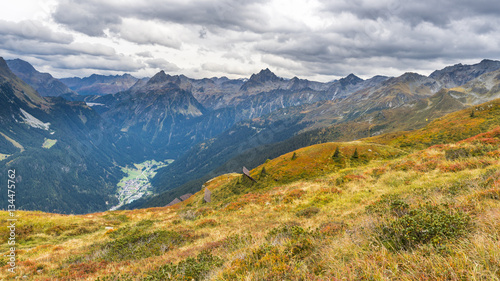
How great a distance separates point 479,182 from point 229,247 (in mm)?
12642

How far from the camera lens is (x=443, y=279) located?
146 inches

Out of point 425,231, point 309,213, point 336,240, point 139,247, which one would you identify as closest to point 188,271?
point 336,240

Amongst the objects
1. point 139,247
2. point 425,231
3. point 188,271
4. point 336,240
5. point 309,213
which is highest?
point 425,231

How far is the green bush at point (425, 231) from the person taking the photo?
530cm

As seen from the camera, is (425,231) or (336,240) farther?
(336,240)

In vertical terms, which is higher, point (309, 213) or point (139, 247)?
point (309, 213)

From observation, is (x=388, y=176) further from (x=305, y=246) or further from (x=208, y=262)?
(x=208, y=262)

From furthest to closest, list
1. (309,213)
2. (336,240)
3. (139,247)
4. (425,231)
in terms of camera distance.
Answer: (309,213)
(139,247)
(336,240)
(425,231)

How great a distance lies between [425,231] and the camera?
17.9 ft

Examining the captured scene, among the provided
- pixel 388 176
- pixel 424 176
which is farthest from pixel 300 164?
pixel 424 176

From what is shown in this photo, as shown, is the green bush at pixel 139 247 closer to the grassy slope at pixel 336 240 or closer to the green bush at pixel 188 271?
the grassy slope at pixel 336 240

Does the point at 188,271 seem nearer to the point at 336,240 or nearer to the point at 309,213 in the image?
the point at 336,240

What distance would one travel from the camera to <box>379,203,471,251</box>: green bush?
5305mm

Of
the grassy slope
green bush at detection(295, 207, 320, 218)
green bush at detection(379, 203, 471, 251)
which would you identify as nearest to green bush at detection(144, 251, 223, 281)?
the grassy slope
